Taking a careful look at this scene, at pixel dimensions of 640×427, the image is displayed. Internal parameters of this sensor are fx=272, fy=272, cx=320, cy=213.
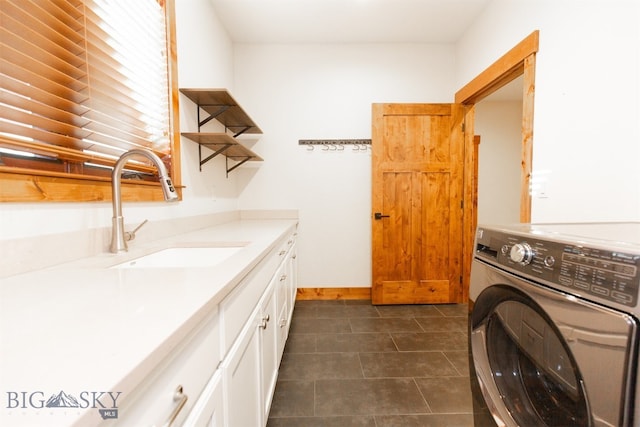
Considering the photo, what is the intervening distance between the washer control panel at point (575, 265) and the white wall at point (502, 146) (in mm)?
3642

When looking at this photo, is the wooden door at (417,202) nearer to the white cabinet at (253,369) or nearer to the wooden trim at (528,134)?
the wooden trim at (528,134)

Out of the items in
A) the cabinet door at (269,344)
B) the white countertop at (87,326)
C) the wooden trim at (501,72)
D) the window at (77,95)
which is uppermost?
the wooden trim at (501,72)

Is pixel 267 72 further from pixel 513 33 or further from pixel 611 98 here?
pixel 611 98

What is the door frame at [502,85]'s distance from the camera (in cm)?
174

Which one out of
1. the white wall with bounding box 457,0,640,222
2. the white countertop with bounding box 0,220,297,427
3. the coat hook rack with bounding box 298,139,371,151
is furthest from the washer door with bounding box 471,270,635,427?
the coat hook rack with bounding box 298,139,371,151

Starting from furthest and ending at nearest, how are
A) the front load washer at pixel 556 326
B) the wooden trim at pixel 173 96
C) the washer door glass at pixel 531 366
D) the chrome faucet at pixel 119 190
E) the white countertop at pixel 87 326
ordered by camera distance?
the wooden trim at pixel 173 96, the chrome faucet at pixel 119 190, the washer door glass at pixel 531 366, the front load washer at pixel 556 326, the white countertop at pixel 87 326

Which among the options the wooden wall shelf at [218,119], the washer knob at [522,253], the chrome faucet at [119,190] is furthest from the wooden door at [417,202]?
the chrome faucet at [119,190]

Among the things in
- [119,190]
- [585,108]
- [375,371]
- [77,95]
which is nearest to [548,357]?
[375,371]

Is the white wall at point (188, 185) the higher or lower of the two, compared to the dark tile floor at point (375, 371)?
higher

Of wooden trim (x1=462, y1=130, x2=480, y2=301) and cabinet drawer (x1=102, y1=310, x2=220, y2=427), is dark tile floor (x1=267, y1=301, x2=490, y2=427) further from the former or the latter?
cabinet drawer (x1=102, y1=310, x2=220, y2=427)

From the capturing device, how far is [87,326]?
1.45 ft

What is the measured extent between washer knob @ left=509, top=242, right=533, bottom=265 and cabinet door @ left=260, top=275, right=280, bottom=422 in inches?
36.7

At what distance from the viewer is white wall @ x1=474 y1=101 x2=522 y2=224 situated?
12.8 feet

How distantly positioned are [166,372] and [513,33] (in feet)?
8.83
